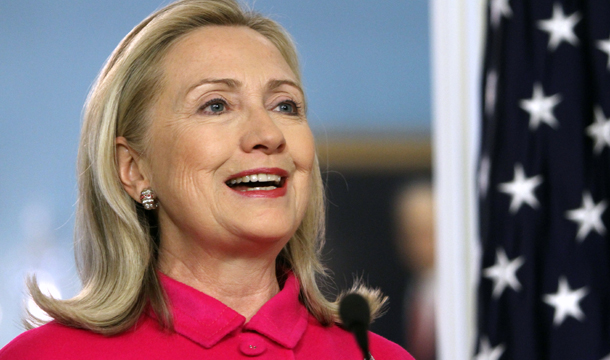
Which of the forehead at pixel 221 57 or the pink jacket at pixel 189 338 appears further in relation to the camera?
the forehead at pixel 221 57

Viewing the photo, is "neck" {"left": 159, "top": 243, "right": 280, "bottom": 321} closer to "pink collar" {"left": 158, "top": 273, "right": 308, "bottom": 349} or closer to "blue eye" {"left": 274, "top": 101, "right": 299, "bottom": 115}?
"pink collar" {"left": 158, "top": 273, "right": 308, "bottom": 349}

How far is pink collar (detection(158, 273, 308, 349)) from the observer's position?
1.45 metres

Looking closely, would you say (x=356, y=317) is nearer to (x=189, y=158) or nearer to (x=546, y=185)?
(x=189, y=158)

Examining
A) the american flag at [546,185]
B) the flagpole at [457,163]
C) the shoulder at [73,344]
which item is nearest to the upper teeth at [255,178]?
the shoulder at [73,344]

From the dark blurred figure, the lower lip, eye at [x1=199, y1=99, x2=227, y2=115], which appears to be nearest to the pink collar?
the lower lip

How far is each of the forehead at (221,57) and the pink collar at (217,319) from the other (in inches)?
16.7

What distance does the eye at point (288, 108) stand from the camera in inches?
62.8

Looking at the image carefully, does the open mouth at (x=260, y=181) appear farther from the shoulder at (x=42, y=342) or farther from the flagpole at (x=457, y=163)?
the flagpole at (x=457, y=163)

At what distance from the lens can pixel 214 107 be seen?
151cm

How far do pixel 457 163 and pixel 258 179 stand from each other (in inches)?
50.2

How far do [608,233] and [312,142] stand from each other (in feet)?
2.63

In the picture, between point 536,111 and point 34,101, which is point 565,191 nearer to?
point 536,111

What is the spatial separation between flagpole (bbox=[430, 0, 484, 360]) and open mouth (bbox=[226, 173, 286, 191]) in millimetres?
1149

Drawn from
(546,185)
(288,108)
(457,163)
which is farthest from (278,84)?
(457,163)
